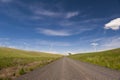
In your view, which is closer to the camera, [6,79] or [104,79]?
[104,79]

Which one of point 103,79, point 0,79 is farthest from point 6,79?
point 103,79

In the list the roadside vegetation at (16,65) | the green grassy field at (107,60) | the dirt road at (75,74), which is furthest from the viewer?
the green grassy field at (107,60)

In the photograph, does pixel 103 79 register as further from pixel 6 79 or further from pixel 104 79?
pixel 6 79

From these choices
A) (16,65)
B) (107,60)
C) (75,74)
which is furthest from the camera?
(16,65)

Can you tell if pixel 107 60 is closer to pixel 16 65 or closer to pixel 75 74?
pixel 16 65

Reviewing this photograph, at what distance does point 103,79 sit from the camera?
8773 mm

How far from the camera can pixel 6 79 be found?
35.9ft

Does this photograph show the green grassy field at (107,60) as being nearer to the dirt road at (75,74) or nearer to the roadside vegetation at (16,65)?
the dirt road at (75,74)

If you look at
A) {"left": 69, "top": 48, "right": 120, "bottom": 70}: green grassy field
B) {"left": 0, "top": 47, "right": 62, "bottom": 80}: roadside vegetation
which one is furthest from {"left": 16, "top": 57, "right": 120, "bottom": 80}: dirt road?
{"left": 69, "top": 48, "right": 120, "bottom": 70}: green grassy field

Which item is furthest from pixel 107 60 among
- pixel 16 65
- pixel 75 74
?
pixel 75 74

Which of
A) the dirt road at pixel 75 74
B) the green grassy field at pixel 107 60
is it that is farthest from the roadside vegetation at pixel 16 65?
the green grassy field at pixel 107 60

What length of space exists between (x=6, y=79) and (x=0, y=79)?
1.49ft

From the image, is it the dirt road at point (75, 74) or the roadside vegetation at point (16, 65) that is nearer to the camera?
the dirt road at point (75, 74)

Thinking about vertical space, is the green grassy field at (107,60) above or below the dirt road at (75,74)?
above
